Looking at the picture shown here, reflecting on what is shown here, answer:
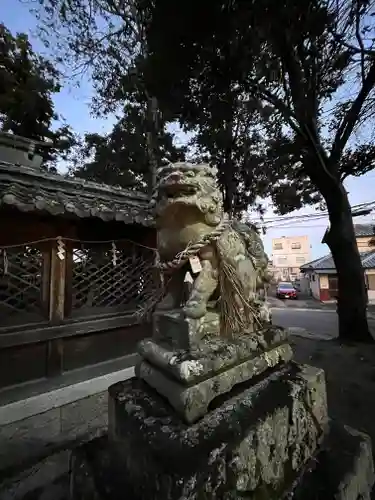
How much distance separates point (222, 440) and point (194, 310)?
549 mm

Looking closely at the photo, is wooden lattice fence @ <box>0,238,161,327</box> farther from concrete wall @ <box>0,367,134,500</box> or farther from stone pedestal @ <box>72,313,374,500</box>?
stone pedestal @ <box>72,313,374,500</box>

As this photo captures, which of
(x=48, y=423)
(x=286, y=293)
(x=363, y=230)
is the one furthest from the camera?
(x=363, y=230)

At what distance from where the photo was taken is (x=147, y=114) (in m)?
8.67

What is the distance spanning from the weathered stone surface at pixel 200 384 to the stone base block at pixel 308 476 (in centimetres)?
29

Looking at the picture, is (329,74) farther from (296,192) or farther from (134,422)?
(134,422)

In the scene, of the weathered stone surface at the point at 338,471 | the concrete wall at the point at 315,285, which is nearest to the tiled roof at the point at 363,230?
the concrete wall at the point at 315,285

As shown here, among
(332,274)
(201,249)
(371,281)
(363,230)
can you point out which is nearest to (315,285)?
(332,274)

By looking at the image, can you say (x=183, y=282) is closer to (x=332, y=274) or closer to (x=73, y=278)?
(x=73, y=278)

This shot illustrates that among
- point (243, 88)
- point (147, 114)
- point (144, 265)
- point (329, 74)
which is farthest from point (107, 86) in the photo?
point (144, 265)

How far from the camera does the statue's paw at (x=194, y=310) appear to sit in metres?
1.37

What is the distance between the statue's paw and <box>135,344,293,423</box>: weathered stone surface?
275 millimetres

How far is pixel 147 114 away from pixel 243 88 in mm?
3389

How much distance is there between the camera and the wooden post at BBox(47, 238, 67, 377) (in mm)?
3791

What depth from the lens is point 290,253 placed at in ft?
168
